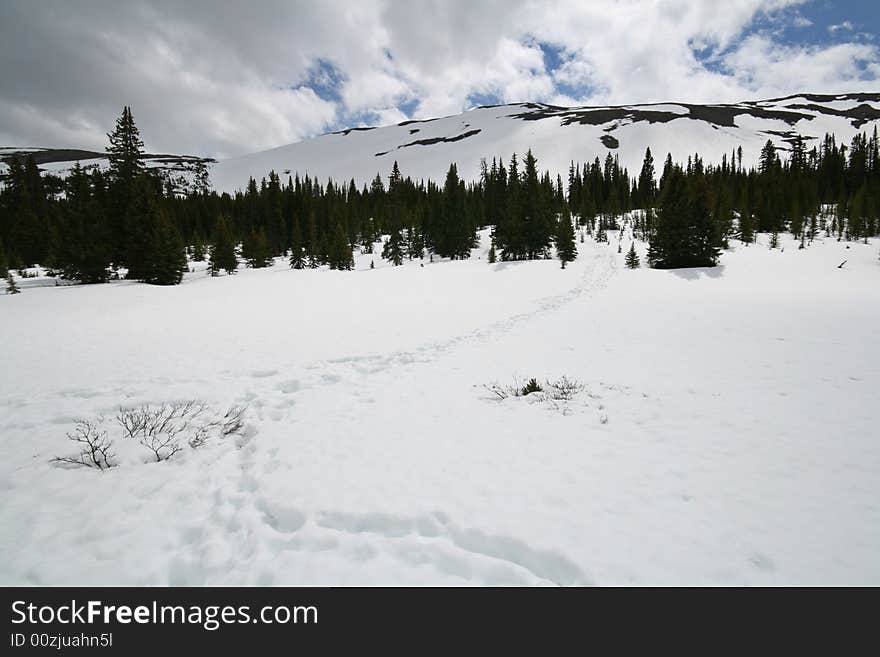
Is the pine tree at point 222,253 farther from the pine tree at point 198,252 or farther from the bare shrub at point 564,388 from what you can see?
the bare shrub at point 564,388

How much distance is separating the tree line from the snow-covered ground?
19166mm

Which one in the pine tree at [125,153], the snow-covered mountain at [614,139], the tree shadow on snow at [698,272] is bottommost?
the tree shadow on snow at [698,272]

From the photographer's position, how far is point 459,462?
15.8 feet

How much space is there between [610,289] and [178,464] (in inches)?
915

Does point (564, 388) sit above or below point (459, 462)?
above

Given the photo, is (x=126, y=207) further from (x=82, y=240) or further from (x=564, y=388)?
(x=564, y=388)

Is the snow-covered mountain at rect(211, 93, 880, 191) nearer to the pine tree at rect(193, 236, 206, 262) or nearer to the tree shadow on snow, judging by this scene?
the pine tree at rect(193, 236, 206, 262)

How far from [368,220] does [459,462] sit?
66.5 m

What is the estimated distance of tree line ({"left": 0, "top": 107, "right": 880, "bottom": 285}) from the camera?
26766mm

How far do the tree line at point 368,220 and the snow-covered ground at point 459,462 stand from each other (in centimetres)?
1917

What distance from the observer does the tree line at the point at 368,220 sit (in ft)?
87.8

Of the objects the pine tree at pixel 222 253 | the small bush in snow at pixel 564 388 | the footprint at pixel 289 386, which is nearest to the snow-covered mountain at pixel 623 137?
the pine tree at pixel 222 253

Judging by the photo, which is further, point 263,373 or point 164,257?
point 164,257

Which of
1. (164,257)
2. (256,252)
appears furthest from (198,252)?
(164,257)
